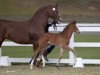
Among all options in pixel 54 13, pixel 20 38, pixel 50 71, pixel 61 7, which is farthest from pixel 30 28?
pixel 61 7

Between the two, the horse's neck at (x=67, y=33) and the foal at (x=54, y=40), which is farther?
the horse's neck at (x=67, y=33)

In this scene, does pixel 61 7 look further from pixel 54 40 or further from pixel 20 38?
pixel 54 40

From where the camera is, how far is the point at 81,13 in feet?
223

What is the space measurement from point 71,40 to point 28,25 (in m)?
1.68

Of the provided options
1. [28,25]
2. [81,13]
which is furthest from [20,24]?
[81,13]

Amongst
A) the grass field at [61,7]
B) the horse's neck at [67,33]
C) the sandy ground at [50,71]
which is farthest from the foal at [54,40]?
the grass field at [61,7]

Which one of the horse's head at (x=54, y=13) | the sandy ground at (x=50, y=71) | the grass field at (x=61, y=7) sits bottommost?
the sandy ground at (x=50, y=71)

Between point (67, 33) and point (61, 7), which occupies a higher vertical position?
point (61, 7)

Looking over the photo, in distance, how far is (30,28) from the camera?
1526 centimetres

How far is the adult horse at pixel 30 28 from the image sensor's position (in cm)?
1520

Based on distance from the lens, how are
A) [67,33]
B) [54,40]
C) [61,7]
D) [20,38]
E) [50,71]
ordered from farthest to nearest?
[61,7] → [20,38] → [67,33] → [54,40] → [50,71]

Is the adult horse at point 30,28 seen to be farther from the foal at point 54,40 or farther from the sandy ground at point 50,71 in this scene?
the sandy ground at point 50,71

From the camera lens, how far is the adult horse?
15.2m

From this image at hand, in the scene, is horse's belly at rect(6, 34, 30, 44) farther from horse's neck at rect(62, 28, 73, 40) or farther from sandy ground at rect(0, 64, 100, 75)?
horse's neck at rect(62, 28, 73, 40)
